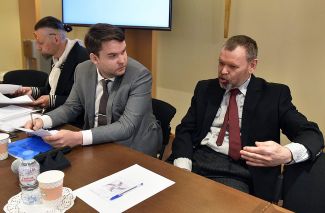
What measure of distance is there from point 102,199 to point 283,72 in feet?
7.05

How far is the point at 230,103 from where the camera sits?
1.87 m

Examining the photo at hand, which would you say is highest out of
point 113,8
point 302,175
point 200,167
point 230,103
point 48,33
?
point 113,8

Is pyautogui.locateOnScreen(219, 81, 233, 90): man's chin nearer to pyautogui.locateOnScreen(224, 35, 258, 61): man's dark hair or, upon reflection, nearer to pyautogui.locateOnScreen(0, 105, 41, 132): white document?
pyautogui.locateOnScreen(224, 35, 258, 61): man's dark hair

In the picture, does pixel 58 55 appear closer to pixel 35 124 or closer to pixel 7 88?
pixel 7 88

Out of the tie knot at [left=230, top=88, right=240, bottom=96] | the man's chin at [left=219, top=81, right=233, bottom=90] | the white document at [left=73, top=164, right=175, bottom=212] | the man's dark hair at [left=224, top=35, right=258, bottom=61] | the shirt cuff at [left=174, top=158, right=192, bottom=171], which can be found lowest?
the shirt cuff at [left=174, top=158, right=192, bottom=171]

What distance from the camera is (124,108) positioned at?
1.93 metres

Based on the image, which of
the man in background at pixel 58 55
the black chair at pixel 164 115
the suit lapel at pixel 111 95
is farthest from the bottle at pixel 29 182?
the man in background at pixel 58 55

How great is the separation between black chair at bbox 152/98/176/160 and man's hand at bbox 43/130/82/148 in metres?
0.65

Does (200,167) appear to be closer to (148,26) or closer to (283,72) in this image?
(283,72)

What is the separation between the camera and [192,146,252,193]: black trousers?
178cm

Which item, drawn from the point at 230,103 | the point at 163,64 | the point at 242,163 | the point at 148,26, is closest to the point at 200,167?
the point at 242,163

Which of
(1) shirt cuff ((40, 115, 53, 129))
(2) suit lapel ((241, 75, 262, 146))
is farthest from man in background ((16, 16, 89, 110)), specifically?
(2) suit lapel ((241, 75, 262, 146))

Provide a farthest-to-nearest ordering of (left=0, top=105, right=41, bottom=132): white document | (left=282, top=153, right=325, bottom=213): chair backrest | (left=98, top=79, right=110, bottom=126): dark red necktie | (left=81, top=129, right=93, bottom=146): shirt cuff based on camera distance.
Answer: (left=98, top=79, right=110, bottom=126): dark red necktie → (left=0, top=105, right=41, bottom=132): white document → (left=81, top=129, right=93, bottom=146): shirt cuff → (left=282, top=153, right=325, bottom=213): chair backrest

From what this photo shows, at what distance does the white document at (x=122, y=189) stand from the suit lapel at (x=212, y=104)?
0.65 meters
